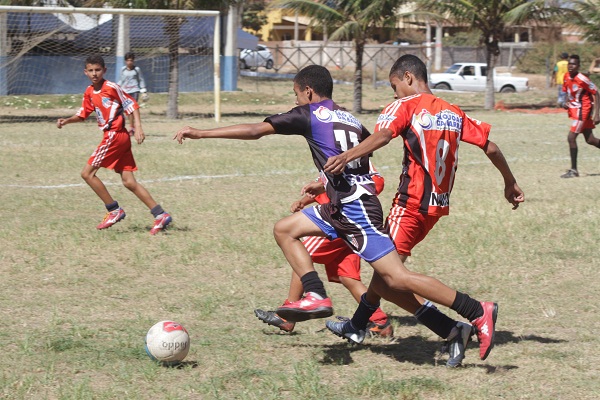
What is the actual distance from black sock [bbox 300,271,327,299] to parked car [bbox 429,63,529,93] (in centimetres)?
3689

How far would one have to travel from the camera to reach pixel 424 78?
586cm

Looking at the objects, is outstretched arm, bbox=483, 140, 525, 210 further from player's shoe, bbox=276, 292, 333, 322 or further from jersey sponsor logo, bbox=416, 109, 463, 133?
player's shoe, bbox=276, 292, 333, 322

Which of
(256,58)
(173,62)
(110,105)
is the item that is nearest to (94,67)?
(110,105)

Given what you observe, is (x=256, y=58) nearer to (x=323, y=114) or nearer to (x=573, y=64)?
(x=573, y=64)

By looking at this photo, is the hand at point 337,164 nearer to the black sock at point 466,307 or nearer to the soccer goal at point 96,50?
the black sock at point 466,307

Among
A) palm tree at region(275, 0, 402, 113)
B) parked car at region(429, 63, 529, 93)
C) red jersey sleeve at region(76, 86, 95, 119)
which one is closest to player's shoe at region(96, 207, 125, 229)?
red jersey sleeve at region(76, 86, 95, 119)

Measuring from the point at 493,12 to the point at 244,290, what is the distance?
82.9 feet

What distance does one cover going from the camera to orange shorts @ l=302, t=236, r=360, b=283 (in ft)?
19.8

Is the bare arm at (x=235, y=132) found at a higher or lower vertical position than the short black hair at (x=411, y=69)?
lower

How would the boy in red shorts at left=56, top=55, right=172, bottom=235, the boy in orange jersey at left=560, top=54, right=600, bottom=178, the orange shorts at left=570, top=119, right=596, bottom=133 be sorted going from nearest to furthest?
1. the boy in red shorts at left=56, top=55, right=172, bottom=235
2. the boy in orange jersey at left=560, top=54, right=600, bottom=178
3. the orange shorts at left=570, top=119, right=596, bottom=133

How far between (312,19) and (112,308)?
937 inches

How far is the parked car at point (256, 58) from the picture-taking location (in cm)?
4997

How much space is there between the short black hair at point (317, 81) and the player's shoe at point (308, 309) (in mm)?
1288

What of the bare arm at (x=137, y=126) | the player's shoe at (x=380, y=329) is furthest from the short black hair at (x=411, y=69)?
the bare arm at (x=137, y=126)
